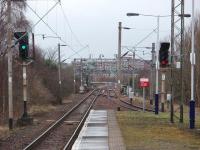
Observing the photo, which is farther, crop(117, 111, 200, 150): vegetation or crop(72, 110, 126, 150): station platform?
crop(72, 110, 126, 150): station platform

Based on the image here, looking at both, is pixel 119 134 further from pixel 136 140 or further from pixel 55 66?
pixel 55 66

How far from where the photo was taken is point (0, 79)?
147 ft

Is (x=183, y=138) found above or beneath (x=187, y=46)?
beneath

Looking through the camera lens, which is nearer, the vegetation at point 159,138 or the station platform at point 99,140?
the vegetation at point 159,138

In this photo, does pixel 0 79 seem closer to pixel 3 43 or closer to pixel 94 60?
pixel 3 43

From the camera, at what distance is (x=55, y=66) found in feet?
304

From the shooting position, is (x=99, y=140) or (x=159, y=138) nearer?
(x=99, y=140)

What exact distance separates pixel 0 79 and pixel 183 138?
22.4 metres

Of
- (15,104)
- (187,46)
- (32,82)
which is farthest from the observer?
(187,46)

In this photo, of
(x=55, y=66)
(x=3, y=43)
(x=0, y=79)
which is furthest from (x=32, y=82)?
(x=55, y=66)

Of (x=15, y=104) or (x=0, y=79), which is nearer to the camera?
(x=0, y=79)

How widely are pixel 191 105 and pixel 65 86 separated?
6561 centimetres

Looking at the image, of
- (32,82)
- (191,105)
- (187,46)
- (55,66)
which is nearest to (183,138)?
(191,105)

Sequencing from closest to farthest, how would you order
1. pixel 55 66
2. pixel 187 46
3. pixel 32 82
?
pixel 32 82 < pixel 187 46 < pixel 55 66
